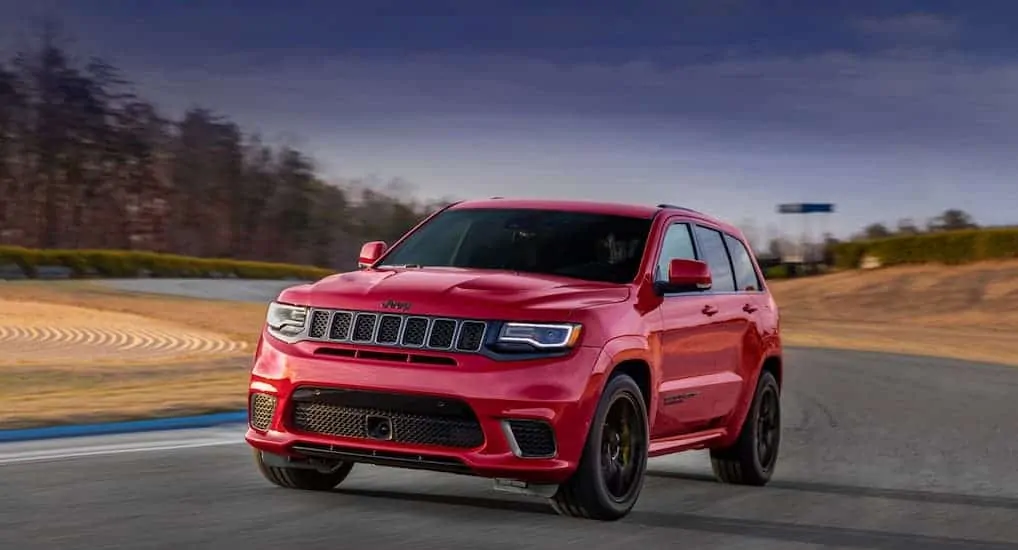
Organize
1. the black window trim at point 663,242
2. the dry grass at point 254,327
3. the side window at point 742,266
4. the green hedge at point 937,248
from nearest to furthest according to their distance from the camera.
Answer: the black window trim at point 663,242 → the side window at point 742,266 → the dry grass at point 254,327 → the green hedge at point 937,248

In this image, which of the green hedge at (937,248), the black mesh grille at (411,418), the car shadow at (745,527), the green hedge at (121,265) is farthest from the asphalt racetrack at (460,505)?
the green hedge at (937,248)

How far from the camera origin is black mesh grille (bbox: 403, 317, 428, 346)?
7793 millimetres

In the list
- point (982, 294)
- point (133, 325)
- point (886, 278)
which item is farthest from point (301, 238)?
point (133, 325)

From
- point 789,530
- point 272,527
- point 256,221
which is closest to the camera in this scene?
point 272,527

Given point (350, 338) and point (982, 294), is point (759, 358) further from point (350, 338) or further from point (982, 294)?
point (982, 294)

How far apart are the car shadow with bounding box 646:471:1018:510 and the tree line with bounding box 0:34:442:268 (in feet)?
222

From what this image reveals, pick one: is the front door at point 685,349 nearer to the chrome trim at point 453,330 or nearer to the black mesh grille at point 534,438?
the black mesh grille at point 534,438

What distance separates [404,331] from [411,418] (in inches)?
16.0

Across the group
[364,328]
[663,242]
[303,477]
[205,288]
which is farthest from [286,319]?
[205,288]

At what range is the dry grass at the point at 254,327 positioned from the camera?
49.7 ft

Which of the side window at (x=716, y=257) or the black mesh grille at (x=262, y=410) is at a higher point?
the side window at (x=716, y=257)

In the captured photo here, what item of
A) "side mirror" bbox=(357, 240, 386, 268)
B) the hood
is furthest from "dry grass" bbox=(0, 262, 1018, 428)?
the hood

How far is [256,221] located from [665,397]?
310ft

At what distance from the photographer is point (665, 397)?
354 inches
